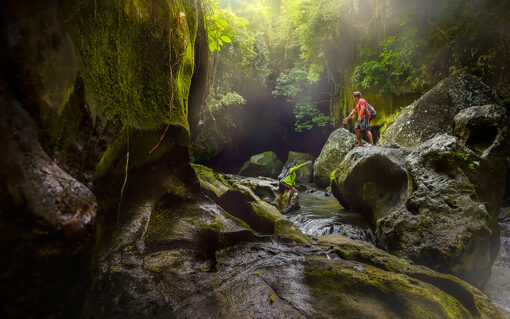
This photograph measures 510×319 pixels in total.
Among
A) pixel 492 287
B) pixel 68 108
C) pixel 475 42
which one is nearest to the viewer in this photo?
pixel 68 108

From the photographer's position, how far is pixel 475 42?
21.1 feet

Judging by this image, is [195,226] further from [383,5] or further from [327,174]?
[383,5]

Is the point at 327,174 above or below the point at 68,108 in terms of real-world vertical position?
below

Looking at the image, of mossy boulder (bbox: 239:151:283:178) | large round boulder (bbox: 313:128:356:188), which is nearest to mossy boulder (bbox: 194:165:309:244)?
large round boulder (bbox: 313:128:356:188)

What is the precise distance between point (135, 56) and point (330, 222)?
226 inches

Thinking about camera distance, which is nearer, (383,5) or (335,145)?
(383,5)

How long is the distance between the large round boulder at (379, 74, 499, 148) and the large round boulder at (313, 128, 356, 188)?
3.94 metres

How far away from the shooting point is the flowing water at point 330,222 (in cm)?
541

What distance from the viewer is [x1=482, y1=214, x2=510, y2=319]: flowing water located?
10.5 ft

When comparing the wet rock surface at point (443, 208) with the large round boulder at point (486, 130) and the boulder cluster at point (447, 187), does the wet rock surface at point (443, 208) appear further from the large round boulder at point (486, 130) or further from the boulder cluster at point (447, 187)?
the large round boulder at point (486, 130)

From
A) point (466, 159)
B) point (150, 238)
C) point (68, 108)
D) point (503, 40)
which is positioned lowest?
point (150, 238)

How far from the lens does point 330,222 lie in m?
6.11

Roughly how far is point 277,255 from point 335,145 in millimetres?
9455

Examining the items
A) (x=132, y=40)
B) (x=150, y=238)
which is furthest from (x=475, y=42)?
(x=150, y=238)
